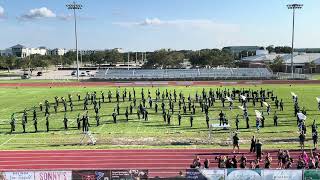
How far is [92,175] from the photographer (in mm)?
15391

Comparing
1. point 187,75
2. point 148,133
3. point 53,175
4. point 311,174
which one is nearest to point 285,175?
point 311,174

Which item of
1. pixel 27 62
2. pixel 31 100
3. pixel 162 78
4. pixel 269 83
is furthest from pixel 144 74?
pixel 27 62

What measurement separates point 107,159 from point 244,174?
314 inches

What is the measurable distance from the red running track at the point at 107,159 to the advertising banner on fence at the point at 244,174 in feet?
12.4

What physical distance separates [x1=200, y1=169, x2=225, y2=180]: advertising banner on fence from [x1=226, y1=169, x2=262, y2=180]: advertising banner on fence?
0.87 ft

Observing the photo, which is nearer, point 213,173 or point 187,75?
point 213,173

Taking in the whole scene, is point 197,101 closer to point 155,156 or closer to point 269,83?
point 155,156

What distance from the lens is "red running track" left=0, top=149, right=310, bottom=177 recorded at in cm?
2019

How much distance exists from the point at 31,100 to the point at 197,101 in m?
17.0

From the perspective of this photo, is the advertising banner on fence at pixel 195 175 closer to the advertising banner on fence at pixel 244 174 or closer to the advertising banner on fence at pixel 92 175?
the advertising banner on fence at pixel 244 174

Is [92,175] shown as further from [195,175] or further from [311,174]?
[311,174]

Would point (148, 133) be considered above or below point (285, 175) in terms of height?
below

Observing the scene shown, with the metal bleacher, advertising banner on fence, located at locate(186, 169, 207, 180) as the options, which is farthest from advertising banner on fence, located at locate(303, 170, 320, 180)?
the metal bleacher

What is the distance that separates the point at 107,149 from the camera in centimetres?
2334
